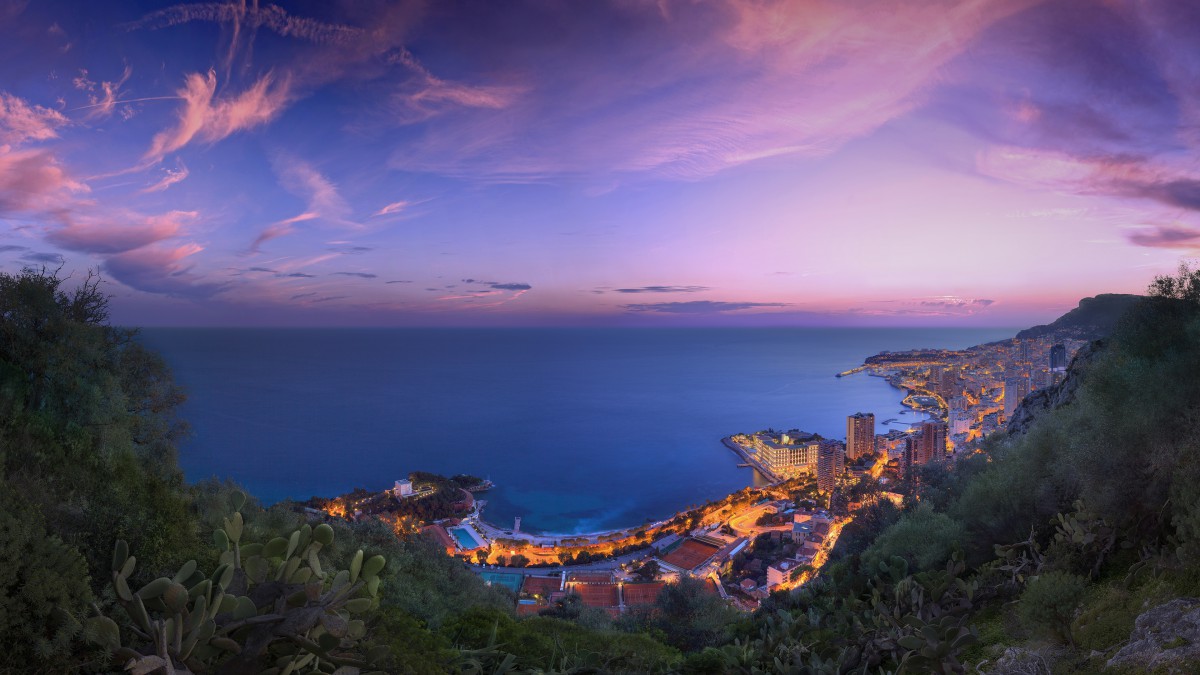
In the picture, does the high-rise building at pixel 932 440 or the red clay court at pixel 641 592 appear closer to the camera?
the red clay court at pixel 641 592

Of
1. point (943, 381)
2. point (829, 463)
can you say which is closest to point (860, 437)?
point (829, 463)

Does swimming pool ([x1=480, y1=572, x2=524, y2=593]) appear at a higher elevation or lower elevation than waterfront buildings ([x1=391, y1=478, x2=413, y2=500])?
higher

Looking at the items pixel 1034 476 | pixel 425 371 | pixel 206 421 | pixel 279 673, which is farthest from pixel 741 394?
pixel 279 673

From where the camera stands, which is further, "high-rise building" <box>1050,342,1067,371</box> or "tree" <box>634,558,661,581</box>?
"tree" <box>634,558,661,581</box>

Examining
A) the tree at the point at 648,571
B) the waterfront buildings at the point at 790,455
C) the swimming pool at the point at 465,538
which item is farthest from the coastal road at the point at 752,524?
the swimming pool at the point at 465,538

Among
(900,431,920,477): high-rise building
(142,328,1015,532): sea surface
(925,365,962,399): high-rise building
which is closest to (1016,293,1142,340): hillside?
(900,431,920,477): high-rise building

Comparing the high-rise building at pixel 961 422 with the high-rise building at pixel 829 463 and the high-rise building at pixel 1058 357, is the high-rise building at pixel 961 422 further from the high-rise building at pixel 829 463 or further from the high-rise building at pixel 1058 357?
the high-rise building at pixel 1058 357

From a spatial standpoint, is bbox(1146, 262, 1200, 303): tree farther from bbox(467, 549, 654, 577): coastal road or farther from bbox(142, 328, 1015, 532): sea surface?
bbox(467, 549, 654, 577): coastal road
